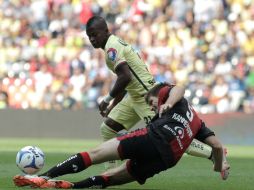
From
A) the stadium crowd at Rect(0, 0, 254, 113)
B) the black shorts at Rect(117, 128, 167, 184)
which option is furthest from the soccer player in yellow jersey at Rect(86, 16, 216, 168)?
the stadium crowd at Rect(0, 0, 254, 113)

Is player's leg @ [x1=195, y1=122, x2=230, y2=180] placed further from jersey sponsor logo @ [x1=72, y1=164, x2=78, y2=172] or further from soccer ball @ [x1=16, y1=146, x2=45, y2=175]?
soccer ball @ [x1=16, y1=146, x2=45, y2=175]

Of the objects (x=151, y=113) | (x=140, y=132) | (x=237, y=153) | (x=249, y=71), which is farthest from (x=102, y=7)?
(x=140, y=132)

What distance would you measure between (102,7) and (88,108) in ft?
12.9

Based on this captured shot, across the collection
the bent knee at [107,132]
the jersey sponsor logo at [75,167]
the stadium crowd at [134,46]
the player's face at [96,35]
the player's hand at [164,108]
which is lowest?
the jersey sponsor logo at [75,167]

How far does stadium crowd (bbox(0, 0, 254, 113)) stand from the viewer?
22.9 m

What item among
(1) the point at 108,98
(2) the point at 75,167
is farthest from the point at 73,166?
(1) the point at 108,98

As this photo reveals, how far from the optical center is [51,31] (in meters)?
26.6

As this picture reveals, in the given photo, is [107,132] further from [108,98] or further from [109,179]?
[109,179]

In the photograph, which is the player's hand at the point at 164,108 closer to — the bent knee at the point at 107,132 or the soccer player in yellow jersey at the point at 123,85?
the soccer player in yellow jersey at the point at 123,85

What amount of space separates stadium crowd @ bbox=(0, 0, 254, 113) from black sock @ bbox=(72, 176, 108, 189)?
514 inches

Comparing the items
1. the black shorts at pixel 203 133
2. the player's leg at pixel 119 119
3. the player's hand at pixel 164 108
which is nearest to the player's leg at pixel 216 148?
the black shorts at pixel 203 133

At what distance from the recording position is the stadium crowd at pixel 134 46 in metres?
22.9

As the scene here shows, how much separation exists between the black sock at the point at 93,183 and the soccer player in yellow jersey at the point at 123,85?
1688mm

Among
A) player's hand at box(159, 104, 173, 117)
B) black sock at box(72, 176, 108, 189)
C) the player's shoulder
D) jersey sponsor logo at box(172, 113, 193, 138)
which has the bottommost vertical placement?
black sock at box(72, 176, 108, 189)
